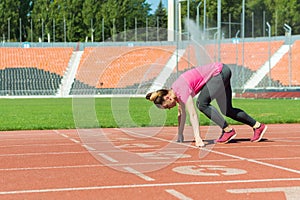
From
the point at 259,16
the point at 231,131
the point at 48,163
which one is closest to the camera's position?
the point at 48,163

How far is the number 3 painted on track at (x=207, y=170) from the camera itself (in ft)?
22.8

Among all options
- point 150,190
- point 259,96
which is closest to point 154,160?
point 150,190

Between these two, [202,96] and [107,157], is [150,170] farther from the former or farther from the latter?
[202,96]

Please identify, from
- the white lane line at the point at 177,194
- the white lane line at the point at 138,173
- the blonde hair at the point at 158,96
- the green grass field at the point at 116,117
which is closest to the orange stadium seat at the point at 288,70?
the green grass field at the point at 116,117

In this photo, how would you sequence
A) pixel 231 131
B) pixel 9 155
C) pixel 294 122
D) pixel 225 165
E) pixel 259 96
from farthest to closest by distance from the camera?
1. pixel 259 96
2. pixel 294 122
3. pixel 231 131
4. pixel 9 155
5. pixel 225 165

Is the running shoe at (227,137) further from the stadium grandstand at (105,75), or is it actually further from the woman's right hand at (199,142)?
the stadium grandstand at (105,75)

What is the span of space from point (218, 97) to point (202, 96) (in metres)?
0.41

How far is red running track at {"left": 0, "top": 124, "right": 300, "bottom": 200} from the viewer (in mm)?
5805

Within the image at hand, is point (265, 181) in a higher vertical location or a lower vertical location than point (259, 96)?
higher

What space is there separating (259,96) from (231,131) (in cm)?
3921

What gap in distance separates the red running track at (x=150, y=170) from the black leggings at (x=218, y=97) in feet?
1.79

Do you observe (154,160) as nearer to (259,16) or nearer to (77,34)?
(259,16)

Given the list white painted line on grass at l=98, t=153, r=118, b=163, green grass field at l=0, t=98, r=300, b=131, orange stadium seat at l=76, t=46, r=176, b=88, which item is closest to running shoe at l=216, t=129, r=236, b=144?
orange stadium seat at l=76, t=46, r=176, b=88

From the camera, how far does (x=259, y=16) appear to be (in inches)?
3039
